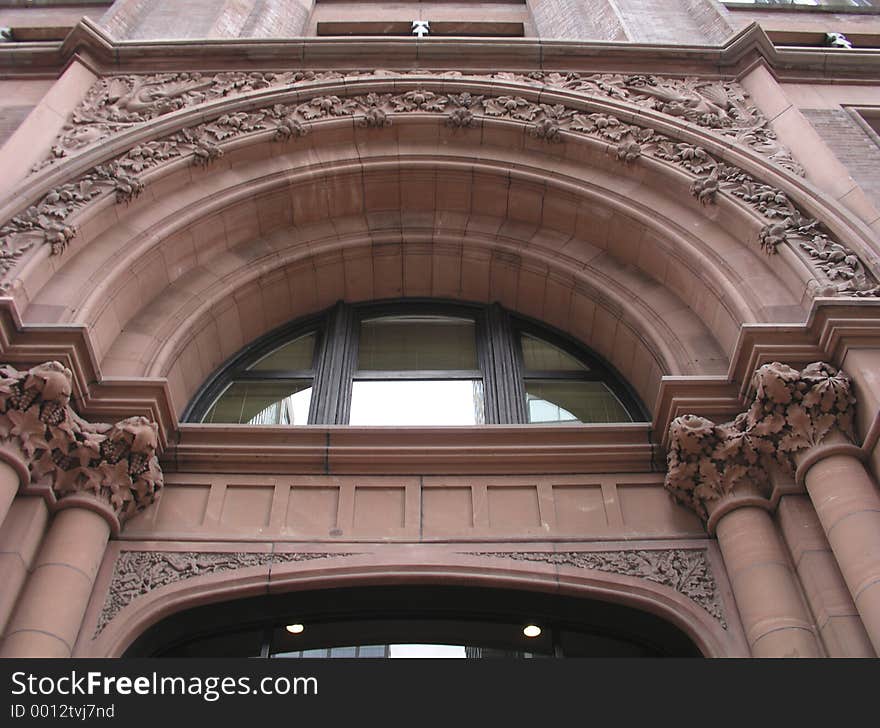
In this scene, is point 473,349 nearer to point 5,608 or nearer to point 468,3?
point 5,608

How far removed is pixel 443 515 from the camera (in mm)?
8195

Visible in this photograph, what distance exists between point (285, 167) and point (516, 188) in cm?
312

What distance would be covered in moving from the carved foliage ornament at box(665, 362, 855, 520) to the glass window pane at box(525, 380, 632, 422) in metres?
2.01

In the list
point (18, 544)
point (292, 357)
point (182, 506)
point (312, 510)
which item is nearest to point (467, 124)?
point (292, 357)

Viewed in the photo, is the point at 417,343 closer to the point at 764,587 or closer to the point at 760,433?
the point at 760,433

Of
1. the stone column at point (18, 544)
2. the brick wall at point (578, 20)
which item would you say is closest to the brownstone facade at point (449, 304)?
the stone column at point (18, 544)

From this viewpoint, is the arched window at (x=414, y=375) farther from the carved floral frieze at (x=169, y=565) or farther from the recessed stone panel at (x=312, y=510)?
the carved floral frieze at (x=169, y=565)

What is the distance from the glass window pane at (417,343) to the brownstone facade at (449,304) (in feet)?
1.37

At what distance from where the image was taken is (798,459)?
7238 millimetres

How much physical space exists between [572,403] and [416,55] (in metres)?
5.84

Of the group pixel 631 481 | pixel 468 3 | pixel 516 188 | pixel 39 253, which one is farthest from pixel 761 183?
pixel 468 3

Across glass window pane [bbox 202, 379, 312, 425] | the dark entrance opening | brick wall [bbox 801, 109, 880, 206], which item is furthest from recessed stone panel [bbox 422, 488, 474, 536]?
brick wall [bbox 801, 109, 880, 206]

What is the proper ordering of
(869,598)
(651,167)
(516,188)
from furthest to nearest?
(516,188) → (651,167) → (869,598)

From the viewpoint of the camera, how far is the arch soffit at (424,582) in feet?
23.6
